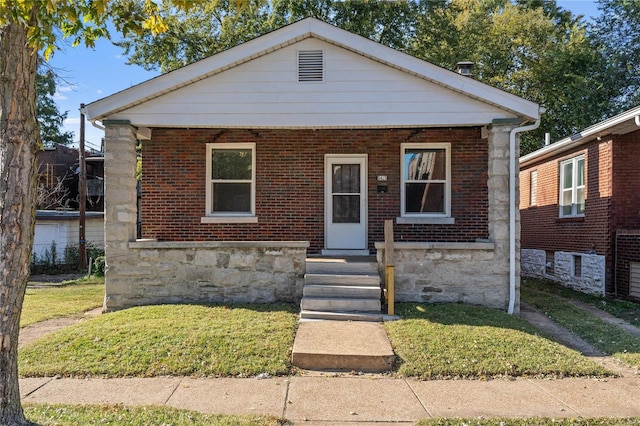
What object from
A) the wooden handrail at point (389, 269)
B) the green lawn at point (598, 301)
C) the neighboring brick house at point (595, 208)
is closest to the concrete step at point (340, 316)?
the wooden handrail at point (389, 269)

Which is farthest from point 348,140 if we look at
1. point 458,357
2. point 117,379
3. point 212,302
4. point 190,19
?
point 190,19

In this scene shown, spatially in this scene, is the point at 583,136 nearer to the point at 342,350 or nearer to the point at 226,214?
the point at 342,350

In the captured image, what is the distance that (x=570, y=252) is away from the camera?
39.0 feet

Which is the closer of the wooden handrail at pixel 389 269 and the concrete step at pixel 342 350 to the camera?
the concrete step at pixel 342 350

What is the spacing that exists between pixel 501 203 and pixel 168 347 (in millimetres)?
6035

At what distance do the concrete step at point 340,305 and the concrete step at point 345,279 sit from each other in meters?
0.46

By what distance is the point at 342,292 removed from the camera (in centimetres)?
769

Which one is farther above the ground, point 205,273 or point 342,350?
point 205,273

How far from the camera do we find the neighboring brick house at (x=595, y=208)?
983cm

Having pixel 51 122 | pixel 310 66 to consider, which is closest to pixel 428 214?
pixel 310 66

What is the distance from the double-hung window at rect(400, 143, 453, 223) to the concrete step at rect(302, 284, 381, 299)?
2.51 meters

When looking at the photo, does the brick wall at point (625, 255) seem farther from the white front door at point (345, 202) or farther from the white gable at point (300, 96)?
the white front door at point (345, 202)

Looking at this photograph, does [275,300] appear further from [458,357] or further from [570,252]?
[570,252]

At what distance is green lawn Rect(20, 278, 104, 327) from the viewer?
8597 mm
